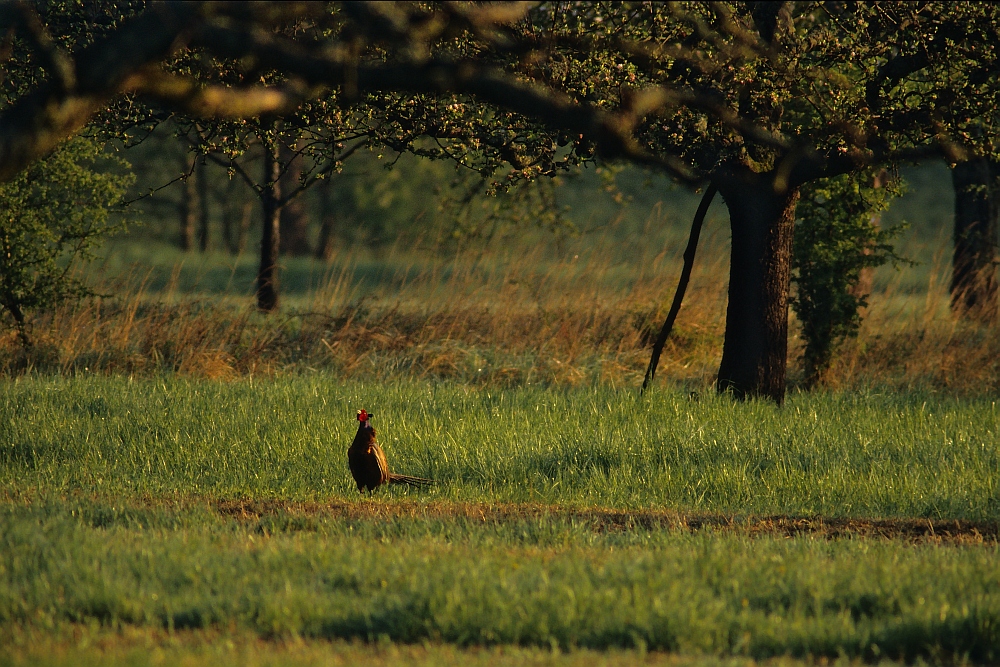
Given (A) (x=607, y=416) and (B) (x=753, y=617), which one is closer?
(B) (x=753, y=617)

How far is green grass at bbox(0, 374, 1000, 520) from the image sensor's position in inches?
285

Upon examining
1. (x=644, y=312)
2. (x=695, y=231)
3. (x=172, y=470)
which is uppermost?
(x=695, y=231)

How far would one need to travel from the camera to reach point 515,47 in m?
6.04

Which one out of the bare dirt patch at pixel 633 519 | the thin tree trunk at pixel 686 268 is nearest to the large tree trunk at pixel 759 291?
the thin tree trunk at pixel 686 268

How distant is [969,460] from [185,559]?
6013 mm

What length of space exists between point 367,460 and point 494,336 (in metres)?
6.91

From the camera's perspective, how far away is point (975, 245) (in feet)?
54.0

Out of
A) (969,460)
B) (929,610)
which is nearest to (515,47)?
(929,610)

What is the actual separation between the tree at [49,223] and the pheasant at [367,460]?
621 centimetres

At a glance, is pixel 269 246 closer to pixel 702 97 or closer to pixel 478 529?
pixel 702 97

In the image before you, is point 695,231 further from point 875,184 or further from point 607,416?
point 875,184

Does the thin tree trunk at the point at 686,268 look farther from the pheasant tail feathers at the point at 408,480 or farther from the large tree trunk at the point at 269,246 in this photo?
the large tree trunk at the point at 269,246

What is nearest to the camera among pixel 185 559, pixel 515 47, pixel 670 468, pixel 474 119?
pixel 185 559

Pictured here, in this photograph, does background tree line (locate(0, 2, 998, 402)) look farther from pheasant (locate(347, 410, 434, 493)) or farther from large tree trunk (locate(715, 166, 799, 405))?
pheasant (locate(347, 410, 434, 493))
